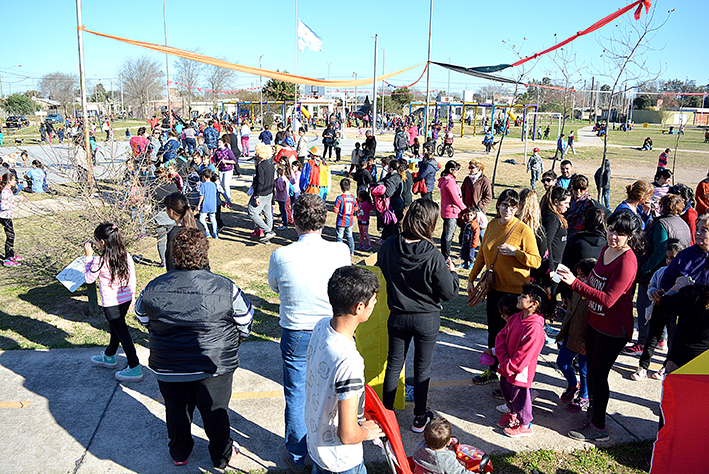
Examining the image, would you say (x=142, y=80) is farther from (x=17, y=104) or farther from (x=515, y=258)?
(x=515, y=258)

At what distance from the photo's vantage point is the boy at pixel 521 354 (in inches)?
146

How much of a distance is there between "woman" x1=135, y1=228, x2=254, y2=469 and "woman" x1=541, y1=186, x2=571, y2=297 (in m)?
4.01

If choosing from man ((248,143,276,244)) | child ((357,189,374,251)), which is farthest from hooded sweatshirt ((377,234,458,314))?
man ((248,143,276,244))

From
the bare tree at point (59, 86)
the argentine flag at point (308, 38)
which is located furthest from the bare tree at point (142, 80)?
the argentine flag at point (308, 38)

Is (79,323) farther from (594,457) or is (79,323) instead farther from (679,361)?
(679,361)

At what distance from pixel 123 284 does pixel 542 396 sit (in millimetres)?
4056

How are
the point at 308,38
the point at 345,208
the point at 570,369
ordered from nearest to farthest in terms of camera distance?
the point at 570,369, the point at 345,208, the point at 308,38

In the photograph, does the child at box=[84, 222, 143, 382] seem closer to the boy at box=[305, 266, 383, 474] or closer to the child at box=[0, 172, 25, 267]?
the boy at box=[305, 266, 383, 474]

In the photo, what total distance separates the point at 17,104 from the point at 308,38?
46.4m

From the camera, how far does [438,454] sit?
300 cm

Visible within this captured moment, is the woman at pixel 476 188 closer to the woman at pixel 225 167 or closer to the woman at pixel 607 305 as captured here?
the woman at pixel 607 305

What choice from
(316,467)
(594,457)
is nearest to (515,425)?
(594,457)

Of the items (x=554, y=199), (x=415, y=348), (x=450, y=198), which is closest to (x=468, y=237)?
(x=450, y=198)

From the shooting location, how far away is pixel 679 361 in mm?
3650
